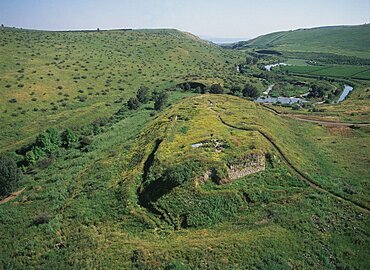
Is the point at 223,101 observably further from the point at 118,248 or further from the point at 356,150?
the point at 118,248

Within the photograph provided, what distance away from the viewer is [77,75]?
11912cm

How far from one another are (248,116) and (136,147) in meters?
23.6

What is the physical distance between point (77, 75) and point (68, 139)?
62332 mm

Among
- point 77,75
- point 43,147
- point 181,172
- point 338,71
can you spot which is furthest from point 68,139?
point 338,71

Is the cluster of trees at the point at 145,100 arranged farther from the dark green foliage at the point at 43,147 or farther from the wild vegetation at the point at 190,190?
the dark green foliage at the point at 43,147

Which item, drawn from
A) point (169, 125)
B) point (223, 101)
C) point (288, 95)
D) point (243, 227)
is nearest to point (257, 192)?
point (243, 227)

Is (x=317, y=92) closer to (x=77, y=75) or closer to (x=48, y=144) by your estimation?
Answer: (x=77, y=75)

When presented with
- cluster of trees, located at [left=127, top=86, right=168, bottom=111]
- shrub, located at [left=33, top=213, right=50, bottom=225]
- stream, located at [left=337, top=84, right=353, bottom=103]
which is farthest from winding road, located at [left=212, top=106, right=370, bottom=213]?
stream, located at [left=337, top=84, right=353, bottom=103]

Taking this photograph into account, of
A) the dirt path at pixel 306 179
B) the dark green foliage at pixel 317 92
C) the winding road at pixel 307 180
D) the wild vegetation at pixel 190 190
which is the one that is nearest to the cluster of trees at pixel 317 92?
the dark green foliage at pixel 317 92

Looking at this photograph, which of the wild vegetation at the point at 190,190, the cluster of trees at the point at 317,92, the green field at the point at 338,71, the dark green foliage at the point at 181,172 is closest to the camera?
the wild vegetation at the point at 190,190

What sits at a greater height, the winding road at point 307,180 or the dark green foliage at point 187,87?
the winding road at point 307,180

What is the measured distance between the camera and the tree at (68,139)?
2532 inches

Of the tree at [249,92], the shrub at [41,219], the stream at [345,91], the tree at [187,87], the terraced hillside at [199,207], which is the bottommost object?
the stream at [345,91]

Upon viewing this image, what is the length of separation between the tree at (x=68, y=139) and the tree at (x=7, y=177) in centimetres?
1849
